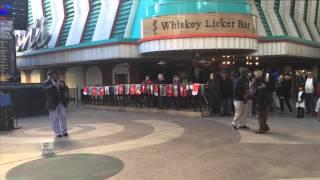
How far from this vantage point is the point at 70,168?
788 centimetres

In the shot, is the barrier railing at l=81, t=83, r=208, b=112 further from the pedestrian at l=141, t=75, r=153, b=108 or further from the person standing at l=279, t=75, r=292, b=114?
the person standing at l=279, t=75, r=292, b=114

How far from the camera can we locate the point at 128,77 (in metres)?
26.0

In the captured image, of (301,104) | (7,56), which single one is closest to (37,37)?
(7,56)

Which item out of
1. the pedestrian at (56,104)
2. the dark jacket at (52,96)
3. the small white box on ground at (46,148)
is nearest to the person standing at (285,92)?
the pedestrian at (56,104)

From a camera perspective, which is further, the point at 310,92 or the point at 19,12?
the point at 19,12

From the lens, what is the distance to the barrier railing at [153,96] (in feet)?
52.0

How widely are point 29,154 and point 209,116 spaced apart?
25.3ft

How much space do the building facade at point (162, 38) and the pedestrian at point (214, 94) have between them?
4.62 meters

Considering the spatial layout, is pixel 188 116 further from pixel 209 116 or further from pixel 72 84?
pixel 72 84

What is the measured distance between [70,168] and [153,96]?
1004 centimetres

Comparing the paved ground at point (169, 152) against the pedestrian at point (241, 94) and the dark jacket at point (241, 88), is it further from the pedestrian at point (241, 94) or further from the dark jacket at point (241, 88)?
the dark jacket at point (241, 88)

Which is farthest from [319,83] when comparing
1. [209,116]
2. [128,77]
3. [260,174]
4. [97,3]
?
[97,3]

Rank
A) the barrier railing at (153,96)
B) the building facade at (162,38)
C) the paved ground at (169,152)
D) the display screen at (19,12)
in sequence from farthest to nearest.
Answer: the display screen at (19,12) → the building facade at (162,38) → the barrier railing at (153,96) → the paved ground at (169,152)

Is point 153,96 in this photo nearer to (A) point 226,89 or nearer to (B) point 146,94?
(B) point 146,94
